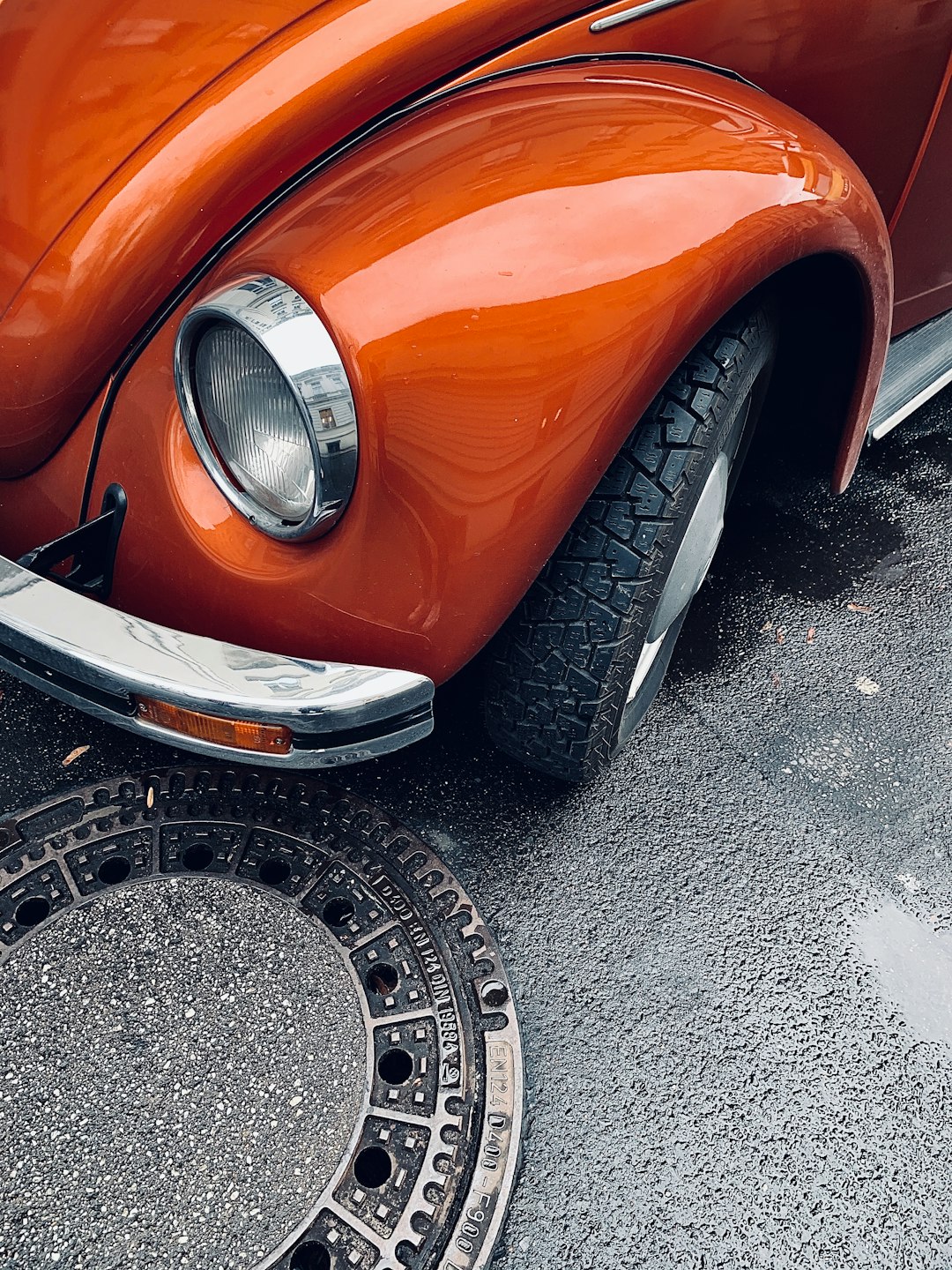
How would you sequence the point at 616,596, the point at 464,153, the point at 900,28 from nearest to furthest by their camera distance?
the point at 464,153 → the point at 616,596 → the point at 900,28

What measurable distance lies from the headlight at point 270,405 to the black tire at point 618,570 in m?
0.46

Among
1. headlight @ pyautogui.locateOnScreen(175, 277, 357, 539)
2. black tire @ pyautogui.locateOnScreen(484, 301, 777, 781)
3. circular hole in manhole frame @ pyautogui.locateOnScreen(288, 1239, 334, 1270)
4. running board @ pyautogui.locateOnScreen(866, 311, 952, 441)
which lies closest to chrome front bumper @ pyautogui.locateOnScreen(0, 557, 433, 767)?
headlight @ pyautogui.locateOnScreen(175, 277, 357, 539)

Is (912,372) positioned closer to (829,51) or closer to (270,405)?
(829,51)

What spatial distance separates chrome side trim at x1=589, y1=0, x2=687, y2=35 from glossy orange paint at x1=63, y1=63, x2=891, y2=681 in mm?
60

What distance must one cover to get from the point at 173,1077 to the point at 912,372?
7.33 ft

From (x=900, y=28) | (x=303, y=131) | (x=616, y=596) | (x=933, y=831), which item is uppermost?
(x=303, y=131)

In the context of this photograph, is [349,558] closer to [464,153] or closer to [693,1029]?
[464,153]

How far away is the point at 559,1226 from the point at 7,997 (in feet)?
3.16

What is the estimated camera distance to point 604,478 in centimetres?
150

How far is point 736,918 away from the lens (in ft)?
5.75

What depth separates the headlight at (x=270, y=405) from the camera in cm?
117

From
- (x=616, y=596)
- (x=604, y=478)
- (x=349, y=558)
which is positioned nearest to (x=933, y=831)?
(x=616, y=596)

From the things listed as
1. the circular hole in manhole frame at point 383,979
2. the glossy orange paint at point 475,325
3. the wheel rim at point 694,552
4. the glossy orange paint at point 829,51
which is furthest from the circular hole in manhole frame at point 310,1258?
the glossy orange paint at point 829,51

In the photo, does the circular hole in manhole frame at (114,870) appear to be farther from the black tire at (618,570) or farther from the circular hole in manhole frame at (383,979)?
the black tire at (618,570)
